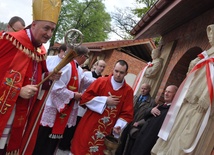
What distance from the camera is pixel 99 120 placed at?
4094 millimetres

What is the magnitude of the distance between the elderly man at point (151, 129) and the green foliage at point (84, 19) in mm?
29245

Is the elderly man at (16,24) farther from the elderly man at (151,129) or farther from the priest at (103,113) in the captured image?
the elderly man at (151,129)

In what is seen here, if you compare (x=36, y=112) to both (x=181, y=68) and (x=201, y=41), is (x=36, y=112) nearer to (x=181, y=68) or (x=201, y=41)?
(x=201, y=41)

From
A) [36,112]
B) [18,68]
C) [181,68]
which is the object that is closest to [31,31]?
[18,68]

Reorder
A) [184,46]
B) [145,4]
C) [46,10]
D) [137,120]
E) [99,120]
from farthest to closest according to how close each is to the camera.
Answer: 1. [145,4]
2. [184,46]
3. [137,120]
4. [99,120]
5. [46,10]

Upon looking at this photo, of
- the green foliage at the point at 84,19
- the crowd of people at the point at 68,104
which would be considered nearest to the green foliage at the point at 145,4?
the green foliage at the point at 84,19

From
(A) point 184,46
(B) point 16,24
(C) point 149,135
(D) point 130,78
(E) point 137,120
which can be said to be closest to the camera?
(B) point 16,24

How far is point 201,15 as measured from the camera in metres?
5.13

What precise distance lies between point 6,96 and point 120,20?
2570 cm

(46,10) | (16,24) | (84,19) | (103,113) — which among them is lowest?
(103,113)

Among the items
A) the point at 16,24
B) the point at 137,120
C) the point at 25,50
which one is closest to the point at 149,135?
the point at 137,120

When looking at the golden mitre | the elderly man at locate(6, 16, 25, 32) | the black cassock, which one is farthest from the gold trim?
the black cassock

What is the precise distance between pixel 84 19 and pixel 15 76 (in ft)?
106

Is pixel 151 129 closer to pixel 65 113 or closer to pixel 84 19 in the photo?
pixel 65 113
